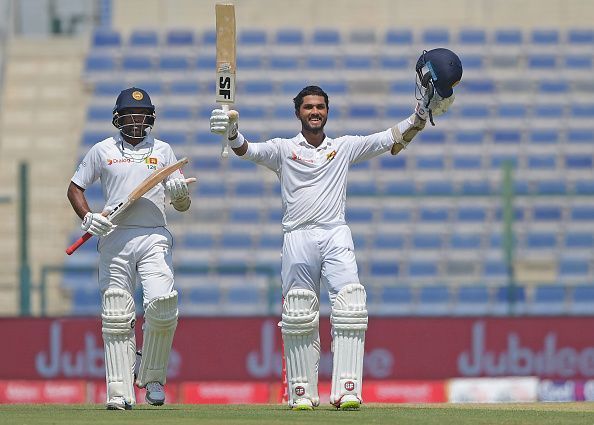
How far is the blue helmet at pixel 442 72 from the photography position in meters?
8.38

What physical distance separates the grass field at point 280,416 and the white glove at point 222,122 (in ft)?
4.87

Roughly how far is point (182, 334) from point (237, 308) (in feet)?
9.79

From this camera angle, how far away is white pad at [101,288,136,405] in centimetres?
832

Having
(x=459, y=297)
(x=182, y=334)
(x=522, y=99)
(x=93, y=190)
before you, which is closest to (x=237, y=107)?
(x=93, y=190)

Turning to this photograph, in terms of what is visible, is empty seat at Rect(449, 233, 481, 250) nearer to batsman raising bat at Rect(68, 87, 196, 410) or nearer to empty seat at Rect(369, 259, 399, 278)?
empty seat at Rect(369, 259, 399, 278)

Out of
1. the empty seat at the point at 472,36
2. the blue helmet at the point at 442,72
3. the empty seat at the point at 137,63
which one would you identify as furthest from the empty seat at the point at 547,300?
the empty seat at the point at 137,63

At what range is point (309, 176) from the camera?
8.30 m

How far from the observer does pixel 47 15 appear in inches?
828

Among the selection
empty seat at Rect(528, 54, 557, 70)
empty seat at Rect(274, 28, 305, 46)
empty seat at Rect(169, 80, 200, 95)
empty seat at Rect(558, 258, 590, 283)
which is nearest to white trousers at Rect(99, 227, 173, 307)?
empty seat at Rect(558, 258, 590, 283)

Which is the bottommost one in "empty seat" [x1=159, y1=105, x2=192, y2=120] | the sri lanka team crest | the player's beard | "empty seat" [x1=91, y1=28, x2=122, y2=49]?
the sri lanka team crest

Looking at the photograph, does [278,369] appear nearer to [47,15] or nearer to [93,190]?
[93,190]

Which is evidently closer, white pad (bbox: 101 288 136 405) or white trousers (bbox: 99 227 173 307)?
white pad (bbox: 101 288 136 405)

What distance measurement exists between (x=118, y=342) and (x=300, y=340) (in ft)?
3.33

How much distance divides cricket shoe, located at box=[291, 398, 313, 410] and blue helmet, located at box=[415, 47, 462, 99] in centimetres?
184
